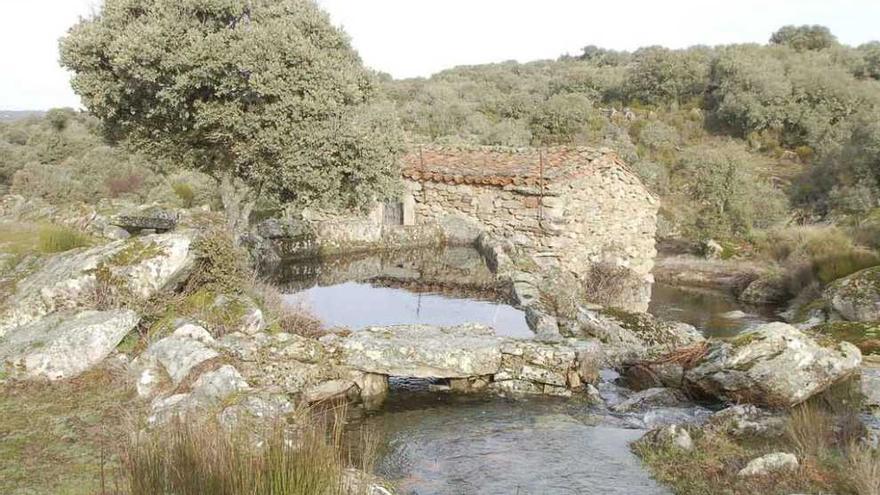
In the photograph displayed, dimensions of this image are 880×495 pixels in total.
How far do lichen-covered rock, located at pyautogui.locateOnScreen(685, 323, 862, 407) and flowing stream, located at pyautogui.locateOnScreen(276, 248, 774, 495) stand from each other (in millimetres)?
471

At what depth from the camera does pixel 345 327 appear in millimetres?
9250

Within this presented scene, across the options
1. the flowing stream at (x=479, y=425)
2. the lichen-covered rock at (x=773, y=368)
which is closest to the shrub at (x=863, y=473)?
the flowing stream at (x=479, y=425)

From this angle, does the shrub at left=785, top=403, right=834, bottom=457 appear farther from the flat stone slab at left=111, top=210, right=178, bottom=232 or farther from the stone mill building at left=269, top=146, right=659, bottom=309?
the flat stone slab at left=111, top=210, right=178, bottom=232

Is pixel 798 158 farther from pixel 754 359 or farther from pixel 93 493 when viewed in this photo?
pixel 93 493


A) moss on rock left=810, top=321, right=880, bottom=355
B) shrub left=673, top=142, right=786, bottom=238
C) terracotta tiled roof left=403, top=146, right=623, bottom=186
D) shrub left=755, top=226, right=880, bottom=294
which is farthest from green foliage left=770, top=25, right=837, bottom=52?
moss on rock left=810, top=321, right=880, bottom=355

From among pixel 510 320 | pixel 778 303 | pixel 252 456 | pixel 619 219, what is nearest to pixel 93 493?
pixel 252 456

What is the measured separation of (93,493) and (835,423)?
7014 mm

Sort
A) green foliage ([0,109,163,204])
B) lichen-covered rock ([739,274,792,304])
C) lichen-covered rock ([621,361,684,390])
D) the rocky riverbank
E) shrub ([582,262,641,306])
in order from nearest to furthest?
the rocky riverbank, lichen-covered rock ([621,361,684,390]), shrub ([582,262,641,306]), lichen-covered rock ([739,274,792,304]), green foliage ([0,109,163,204])

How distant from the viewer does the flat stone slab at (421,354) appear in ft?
26.5

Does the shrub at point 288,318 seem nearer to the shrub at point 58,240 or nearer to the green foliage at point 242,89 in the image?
the green foliage at point 242,89

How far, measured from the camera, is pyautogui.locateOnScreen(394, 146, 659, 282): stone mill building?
15656mm

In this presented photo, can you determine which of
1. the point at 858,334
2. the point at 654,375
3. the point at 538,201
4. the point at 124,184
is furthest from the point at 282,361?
the point at 124,184

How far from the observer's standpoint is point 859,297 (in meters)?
14.0

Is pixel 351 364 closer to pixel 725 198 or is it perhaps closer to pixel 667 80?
pixel 725 198
